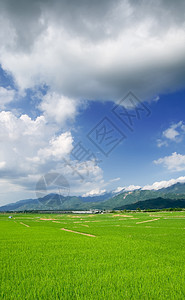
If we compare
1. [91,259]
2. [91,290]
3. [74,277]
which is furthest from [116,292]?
[91,259]

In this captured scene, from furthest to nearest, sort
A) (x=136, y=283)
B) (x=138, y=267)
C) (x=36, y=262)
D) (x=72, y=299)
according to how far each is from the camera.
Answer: (x=36, y=262) < (x=138, y=267) < (x=136, y=283) < (x=72, y=299)

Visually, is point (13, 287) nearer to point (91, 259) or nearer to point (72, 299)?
point (72, 299)

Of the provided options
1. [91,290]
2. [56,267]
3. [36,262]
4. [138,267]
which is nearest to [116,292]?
[91,290]

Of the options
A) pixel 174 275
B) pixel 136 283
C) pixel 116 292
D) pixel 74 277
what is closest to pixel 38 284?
pixel 74 277

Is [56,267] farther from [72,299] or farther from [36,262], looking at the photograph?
[72,299]

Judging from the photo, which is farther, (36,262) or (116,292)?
(36,262)

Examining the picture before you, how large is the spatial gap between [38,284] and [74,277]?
3.78 feet

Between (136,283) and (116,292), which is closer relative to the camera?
(116,292)

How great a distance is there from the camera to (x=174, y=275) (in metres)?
6.31

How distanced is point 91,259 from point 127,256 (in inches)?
69.1

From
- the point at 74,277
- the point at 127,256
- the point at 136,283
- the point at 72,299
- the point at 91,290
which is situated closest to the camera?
the point at 72,299

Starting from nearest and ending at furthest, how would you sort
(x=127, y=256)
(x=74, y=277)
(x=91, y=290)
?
1. (x=91, y=290)
2. (x=74, y=277)
3. (x=127, y=256)

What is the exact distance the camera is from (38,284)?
18.6ft

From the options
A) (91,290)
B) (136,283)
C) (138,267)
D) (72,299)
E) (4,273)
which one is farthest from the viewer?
(138,267)
